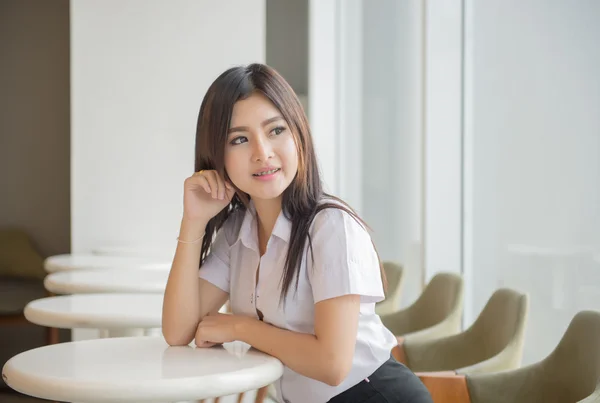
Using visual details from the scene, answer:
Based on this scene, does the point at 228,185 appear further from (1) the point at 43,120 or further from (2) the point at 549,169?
(1) the point at 43,120

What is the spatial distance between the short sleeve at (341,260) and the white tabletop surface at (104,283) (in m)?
1.28

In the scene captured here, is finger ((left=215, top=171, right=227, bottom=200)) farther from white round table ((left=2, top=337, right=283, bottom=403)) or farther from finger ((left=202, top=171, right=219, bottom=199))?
white round table ((left=2, top=337, right=283, bottom=403))

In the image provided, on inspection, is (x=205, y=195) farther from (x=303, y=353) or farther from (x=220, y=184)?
(x=303, y=353)

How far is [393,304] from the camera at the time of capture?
12.2 ft

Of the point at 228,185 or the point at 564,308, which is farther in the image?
the point at 564,308

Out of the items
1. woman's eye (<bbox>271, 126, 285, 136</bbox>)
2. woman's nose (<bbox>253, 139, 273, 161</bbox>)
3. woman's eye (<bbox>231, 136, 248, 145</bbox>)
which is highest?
woman's eye (<bbox>271, 126, 285, 136</bbox>)

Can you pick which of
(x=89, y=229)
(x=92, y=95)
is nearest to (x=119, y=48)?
(x=92, y=95)

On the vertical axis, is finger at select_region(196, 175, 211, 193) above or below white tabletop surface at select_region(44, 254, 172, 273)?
above

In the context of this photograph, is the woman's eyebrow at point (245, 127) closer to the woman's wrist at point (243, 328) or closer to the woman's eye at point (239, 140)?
the woman's eye at point (239, 140)

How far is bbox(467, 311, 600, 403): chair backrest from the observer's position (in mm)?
1983

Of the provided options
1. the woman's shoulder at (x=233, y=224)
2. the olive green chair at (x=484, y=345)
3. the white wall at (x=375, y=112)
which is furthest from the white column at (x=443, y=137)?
the woman's shoulder at (x=233, y=224)

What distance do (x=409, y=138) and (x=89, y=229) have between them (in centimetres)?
195

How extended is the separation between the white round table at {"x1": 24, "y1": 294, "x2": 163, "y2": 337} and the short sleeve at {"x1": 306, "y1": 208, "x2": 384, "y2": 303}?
0.68m

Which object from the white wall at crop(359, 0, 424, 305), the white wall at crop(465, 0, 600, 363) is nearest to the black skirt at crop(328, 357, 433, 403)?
the white wall at crop(465, 0, 600, 363)
